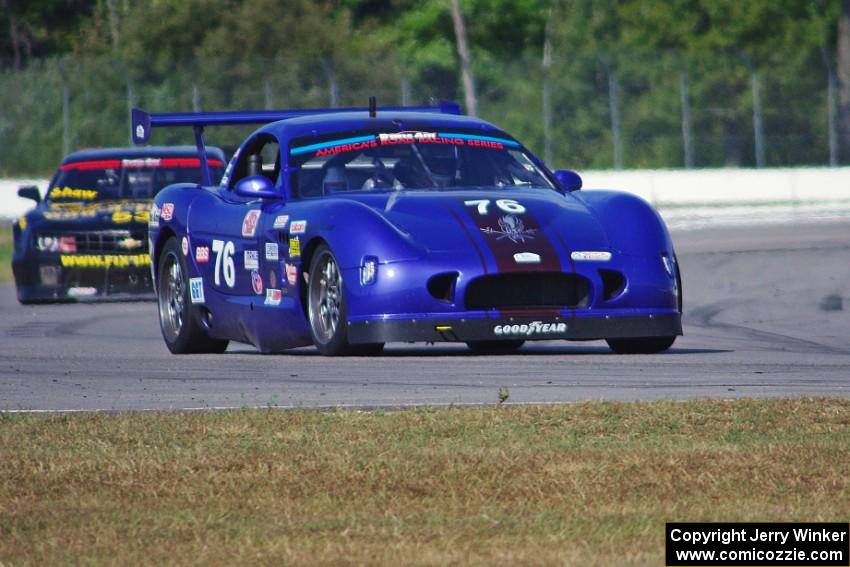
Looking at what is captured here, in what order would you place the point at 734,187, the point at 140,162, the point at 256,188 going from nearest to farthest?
the point at 256,188 → the point at 140,162 → the point at 734,187

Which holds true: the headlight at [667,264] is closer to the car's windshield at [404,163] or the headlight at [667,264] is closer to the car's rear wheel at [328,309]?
the car's windshield at [404,163]

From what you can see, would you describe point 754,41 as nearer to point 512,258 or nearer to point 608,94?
point 608,94

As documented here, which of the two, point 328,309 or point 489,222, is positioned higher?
point 489,222

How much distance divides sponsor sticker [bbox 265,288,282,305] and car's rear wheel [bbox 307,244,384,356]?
0.31 metres

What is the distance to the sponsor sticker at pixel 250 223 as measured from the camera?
1021 cm

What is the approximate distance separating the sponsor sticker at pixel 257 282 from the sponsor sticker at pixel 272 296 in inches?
3.9

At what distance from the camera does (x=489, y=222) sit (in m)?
9.23

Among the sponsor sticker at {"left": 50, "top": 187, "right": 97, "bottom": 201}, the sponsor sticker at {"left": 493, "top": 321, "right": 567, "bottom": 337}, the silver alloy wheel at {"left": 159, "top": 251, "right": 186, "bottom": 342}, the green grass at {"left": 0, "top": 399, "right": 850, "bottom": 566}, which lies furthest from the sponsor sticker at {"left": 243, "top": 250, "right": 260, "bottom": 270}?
the sponsor sticker at {"left": 50, "top": 187, "right": 97, "bottom": 201}

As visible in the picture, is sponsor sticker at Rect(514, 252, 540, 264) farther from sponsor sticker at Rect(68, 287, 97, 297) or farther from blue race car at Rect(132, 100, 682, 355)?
sponsor sticker at Rect(68, 287, 97, 297)

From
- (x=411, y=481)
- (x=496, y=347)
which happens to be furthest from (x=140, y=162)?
(x=411, y=481)

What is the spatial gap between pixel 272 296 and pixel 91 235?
6.60m

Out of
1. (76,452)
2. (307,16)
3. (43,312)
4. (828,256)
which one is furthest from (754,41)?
(76,452)

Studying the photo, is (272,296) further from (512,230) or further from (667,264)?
(667,264)

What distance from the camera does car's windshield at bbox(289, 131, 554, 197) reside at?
10.1 meters
